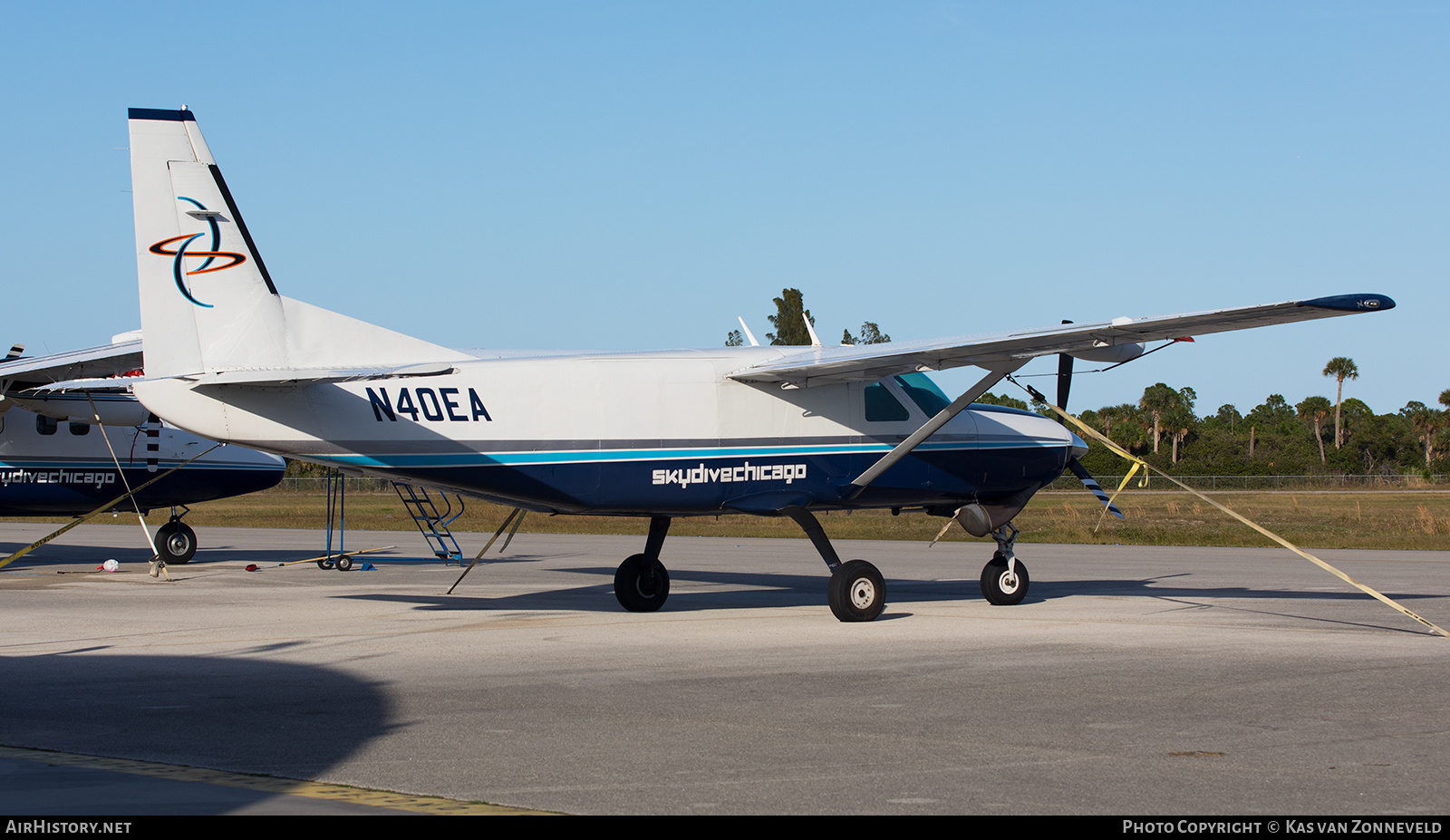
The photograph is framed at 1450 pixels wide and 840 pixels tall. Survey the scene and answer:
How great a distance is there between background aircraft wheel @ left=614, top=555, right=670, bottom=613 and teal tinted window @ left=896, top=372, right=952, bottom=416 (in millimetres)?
3688

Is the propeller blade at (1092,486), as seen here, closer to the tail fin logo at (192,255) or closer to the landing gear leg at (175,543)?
the tail fin logo at (192,255)

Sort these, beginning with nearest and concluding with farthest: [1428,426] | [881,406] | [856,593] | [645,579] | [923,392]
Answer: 1. [856,593]
2. [881,406]
3. [923,392]
4. [645,579]
5. [1428,426]

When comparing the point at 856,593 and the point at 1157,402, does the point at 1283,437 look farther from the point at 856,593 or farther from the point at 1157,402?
the point at 856,593

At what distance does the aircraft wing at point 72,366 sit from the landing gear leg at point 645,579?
9.32 metres

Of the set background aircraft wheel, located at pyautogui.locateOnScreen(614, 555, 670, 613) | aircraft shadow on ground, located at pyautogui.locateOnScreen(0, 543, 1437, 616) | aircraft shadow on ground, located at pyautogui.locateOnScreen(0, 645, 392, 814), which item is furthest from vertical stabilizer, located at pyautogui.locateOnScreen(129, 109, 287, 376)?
background aircraft wheel, located at pyautogui.locateOnScreen(614, 555, 670, 613)

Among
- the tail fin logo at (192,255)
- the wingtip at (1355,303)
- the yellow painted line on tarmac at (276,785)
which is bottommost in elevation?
the yellow painted line on tarmac at (276,785)

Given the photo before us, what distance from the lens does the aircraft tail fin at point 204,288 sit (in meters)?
12.4

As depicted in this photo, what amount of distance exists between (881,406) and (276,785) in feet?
32.3

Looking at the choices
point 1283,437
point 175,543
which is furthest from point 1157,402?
point 175,543

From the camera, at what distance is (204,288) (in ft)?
41.1

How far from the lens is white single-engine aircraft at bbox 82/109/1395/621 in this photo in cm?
1230

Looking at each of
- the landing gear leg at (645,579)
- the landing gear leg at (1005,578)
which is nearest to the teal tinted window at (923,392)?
the landing gear leg at (1005,578)

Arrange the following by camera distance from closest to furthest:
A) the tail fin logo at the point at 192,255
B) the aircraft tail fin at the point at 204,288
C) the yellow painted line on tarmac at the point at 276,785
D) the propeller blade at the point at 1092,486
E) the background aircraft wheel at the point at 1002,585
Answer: the yellow painted line on tarmac at the point at 276,785 → the aircraft tail fin at the point at 204,288 → the tail fin logo at the point at 192,255 → the propeller blade at the point at 1092,486 → the background aircraft wheel at the point at 1002,585

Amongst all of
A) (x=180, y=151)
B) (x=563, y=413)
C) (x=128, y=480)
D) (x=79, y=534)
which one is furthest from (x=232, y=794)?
(x=79, y=534)
